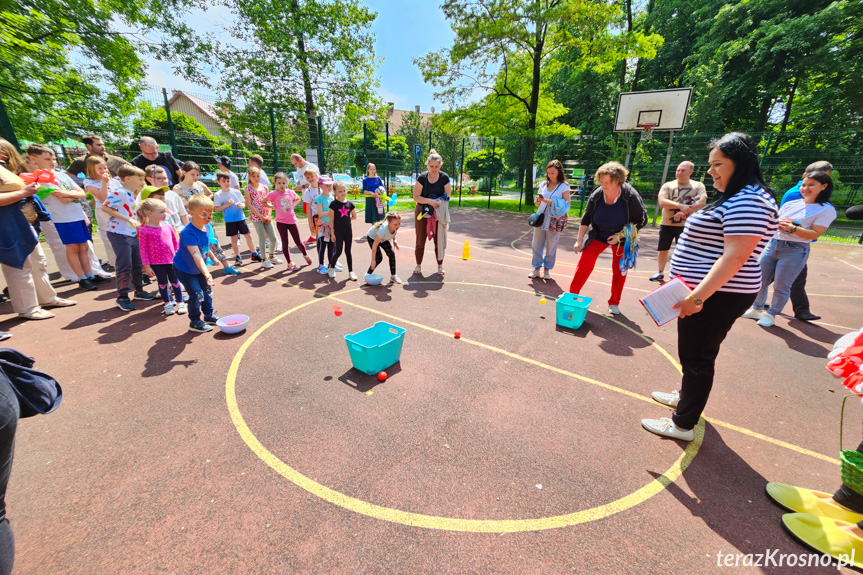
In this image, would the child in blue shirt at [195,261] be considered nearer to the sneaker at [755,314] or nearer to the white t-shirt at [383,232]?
the white t-shirt at [383,232]

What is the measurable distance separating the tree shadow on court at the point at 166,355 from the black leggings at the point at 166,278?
1.07 metres

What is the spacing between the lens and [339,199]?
6.71 meters

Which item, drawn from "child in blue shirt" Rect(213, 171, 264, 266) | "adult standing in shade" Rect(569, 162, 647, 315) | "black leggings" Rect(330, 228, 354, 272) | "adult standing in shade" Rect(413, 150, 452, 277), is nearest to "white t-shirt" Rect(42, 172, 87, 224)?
"child in blue shirt" Rect(213, 171, 264, 266)

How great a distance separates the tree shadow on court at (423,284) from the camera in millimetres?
6823

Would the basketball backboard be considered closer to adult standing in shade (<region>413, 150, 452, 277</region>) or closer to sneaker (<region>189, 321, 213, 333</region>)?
adult standing in shade (<region>413, 150, 452, 277</region>)

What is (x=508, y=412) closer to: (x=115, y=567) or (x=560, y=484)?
(x=560, y=484)

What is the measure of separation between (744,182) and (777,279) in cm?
483

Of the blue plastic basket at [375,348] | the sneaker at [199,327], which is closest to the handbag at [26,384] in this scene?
the blue plastic basket at [375,348]

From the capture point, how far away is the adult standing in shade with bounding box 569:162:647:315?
5.16m

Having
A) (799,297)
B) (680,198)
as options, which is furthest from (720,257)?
(799,297)

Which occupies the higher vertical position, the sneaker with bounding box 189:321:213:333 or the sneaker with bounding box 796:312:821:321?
the sneaker with bounding box 189:321:213:333

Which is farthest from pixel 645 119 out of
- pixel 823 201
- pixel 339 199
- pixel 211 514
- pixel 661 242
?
pixel 211 514

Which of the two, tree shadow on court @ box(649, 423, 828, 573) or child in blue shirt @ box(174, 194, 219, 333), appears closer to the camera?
tree shadow on court @ box(649, 423, 828, 573)

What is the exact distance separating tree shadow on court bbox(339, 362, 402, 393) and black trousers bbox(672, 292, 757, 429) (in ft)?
9.53
